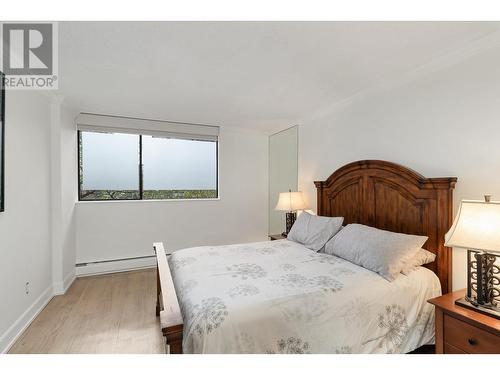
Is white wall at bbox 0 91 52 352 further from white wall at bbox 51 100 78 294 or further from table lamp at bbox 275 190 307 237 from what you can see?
table lamp at bbox 275 190 307 237

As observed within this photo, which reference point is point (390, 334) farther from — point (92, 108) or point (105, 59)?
point (92, 108)

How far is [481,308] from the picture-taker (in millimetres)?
1422

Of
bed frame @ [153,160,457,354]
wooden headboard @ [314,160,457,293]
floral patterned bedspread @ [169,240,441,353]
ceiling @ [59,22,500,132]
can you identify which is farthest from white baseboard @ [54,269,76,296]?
wooden headboard @ [314,160,457,293]

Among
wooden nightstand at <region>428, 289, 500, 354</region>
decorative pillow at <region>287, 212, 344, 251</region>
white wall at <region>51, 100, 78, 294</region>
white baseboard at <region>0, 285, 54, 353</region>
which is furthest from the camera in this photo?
white wall at <region>51, 100, 78, 294</region>

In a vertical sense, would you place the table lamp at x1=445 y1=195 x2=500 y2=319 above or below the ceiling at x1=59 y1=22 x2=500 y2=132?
below

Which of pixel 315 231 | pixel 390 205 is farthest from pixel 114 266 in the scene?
pixel 390 205

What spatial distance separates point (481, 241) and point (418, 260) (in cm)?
61

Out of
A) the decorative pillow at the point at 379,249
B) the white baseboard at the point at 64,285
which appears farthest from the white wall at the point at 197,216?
the decorative pillow at the point at 379,249

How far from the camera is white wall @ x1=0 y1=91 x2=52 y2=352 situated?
1978 mm

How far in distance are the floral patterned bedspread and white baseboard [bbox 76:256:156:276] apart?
2.09 m

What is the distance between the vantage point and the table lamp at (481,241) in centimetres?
137

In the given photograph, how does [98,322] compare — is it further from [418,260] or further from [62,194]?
[418,260]

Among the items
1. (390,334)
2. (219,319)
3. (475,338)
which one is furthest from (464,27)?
(219,319)

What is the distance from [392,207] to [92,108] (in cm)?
367
